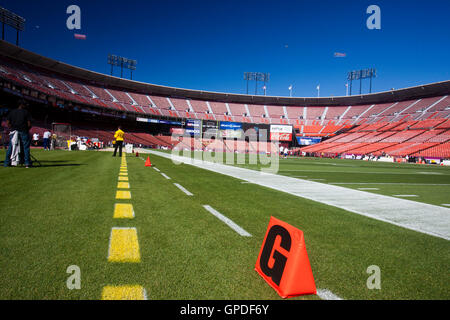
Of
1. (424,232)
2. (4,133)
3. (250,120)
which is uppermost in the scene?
(250,120)

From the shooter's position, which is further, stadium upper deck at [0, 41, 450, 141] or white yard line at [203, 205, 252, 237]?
stadium upper deck at [0, 41, 450, 141]

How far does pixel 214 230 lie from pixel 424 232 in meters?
2.84

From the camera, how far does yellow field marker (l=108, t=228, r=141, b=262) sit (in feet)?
7.97

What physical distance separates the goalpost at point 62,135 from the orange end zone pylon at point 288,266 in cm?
3352

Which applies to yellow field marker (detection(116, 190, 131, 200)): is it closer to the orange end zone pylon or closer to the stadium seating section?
the orange end zone pylon

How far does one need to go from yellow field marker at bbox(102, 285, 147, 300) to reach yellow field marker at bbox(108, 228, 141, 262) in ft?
1.56

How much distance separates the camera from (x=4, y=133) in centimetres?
2577

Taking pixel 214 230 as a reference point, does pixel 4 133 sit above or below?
above

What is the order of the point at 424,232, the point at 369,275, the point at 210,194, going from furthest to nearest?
the point at 210,194 < the point at 424,232 < the point at 369,275

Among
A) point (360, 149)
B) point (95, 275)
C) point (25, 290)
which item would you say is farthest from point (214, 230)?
point (360, 149)

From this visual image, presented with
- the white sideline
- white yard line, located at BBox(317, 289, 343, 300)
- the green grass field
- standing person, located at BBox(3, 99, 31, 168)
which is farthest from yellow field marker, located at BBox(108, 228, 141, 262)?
standing person, located at BBox(3, 99, 31, 168)

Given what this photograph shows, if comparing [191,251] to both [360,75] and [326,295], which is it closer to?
[326,295]

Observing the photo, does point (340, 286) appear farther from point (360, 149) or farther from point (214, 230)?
point (360, 149)

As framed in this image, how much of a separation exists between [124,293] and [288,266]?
1141mm
